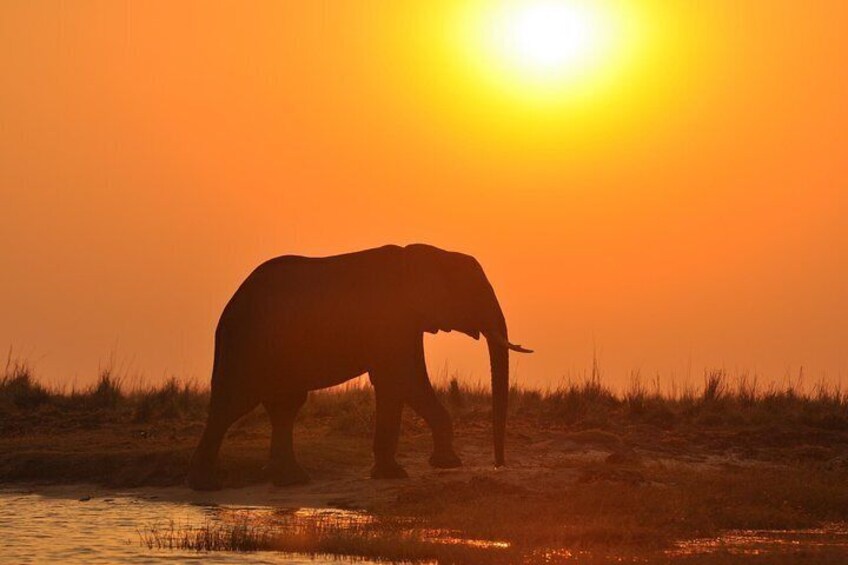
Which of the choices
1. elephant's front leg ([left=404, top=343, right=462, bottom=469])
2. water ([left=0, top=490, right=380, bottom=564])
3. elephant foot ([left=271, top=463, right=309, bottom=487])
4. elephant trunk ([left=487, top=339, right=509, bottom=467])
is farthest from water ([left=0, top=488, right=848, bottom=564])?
elephant trunk ([left=487, top=339, right=509, bottom=467])

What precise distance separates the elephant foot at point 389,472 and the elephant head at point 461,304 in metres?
1.60

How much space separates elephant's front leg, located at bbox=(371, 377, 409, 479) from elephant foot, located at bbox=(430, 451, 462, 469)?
84 cm

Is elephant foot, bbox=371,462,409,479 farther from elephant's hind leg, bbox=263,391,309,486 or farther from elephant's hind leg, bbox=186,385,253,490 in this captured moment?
elephant's hind leg, bbox=186,385,253,490

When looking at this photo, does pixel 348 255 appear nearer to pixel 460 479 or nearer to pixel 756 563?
pixel 460 479

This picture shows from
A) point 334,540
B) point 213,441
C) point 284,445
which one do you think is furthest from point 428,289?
point 334,540

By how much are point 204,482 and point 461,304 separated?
4.41 m

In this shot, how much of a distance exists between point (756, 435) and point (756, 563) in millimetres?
11858

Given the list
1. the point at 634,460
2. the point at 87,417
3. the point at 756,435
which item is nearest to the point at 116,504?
the point at 634,460

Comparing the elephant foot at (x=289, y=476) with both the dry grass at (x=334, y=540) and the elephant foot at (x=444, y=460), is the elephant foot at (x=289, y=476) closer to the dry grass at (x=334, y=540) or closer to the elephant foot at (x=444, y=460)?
the elephant foot at (x=444, y=460)

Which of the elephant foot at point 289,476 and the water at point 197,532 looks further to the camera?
the elephant foot at point 289,476

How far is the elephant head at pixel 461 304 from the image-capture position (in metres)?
21.1

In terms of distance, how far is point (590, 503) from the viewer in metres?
17.2

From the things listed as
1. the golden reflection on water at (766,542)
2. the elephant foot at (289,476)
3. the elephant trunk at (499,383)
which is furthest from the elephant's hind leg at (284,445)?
the golden reflection on water at (766,542)

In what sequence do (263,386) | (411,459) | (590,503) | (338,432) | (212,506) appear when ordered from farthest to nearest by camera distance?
(338,432), (411,459), (263,386), (212,506), (590,503)
